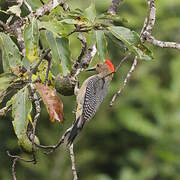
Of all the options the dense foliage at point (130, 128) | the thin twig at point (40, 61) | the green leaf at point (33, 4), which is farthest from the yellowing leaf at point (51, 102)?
the dense foliage at point (130, 128)

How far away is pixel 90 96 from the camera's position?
3334mm

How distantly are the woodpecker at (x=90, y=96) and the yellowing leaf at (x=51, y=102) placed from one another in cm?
44

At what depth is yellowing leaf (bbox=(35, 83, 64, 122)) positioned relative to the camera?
8.19 ft

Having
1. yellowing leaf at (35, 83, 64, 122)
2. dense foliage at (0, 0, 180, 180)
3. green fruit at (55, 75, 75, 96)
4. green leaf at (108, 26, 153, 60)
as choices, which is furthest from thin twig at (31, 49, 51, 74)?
dense foliage at (0, 0, 180, 180)

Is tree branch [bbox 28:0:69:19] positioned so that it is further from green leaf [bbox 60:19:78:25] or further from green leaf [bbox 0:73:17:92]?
green leaf [bbox 0:73:17:92]

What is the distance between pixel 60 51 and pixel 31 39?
0.13 metres

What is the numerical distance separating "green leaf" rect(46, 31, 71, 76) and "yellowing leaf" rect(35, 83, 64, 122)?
10 cm

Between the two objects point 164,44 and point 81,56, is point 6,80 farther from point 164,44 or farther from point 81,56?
point 164,44

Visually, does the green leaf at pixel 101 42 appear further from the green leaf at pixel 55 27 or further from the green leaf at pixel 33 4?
the green leaf at pixel 33 4

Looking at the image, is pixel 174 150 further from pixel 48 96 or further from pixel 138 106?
pixel 48 96

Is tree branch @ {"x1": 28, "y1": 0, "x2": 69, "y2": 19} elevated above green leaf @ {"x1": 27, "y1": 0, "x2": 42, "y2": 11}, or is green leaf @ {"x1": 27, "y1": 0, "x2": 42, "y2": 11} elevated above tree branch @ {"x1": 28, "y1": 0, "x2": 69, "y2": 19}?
tree branch @ {"x1": 28, "y1": 0, "x2": 69, "y2": 19}

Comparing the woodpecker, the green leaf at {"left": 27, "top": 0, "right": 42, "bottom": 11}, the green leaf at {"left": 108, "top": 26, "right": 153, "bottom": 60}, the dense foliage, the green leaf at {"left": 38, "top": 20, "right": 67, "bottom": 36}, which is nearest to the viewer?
the green leaf at {"left": 38, "top": 20, "right": 67, "bottom": 36}

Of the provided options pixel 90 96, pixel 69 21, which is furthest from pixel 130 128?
pixel 69 21

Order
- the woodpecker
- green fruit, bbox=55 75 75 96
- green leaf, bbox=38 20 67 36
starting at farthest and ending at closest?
the woodpecker, green fruit, bbox=55 75 75 96, green leaf, bbox=38 20 67 36
